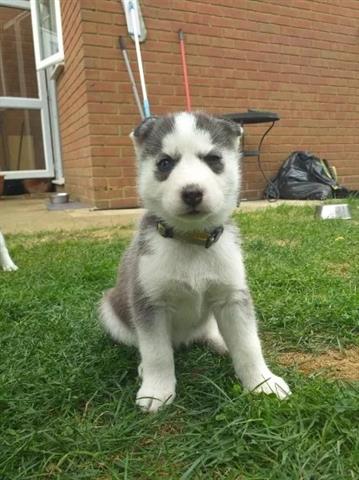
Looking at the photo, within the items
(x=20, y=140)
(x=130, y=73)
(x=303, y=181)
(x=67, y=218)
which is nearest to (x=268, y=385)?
(x=67, y=218)

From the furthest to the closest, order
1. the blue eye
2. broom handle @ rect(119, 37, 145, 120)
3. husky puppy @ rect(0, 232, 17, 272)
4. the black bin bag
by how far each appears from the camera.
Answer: the black bin bag, broom handle @ rect(119, 37, 145, 120), husky puppy @ rect(0, 232, 17, 272), the blue eye

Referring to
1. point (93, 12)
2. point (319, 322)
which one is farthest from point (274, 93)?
point (319, 322)

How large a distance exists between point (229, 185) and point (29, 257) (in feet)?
9.71

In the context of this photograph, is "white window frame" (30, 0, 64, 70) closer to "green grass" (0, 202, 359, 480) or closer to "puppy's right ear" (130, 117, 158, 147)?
"green grass" (0, 202, 359, 480)

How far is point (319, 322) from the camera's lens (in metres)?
2.53

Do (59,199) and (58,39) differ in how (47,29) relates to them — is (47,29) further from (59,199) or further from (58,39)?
(59,199)

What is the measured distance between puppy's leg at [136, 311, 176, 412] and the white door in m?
8.53

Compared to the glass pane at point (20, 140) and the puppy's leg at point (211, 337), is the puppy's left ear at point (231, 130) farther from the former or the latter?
the glass pane at point (20, 140)

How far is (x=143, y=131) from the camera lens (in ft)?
7.02

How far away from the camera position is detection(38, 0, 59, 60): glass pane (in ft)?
26.3

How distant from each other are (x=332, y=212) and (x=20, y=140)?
6699mm

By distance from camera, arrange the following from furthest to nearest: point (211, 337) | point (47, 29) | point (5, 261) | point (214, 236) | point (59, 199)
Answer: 1. point (47, 29)
2. point (59, 199)
3. point (5, 261)
4. point (211, 337)
5. point (214, 236)

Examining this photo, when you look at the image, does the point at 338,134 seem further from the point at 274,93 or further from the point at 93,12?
the point at 93,12

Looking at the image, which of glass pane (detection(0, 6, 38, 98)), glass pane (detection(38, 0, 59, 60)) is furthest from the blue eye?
glass pane (detection(0, 6, 38, 98))
